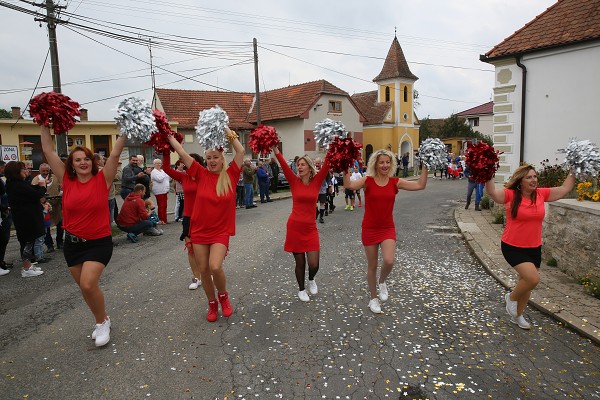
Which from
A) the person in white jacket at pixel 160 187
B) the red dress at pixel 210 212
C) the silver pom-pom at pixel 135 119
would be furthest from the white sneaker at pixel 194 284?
the person in white jacket at pixel 160 187

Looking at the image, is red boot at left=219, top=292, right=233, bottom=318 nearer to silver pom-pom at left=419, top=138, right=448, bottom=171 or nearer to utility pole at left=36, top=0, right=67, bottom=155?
silver pom-pom at left=419, top=138, right=448, bottom=171

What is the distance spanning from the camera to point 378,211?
4809 mm

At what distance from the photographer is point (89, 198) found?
402 cm

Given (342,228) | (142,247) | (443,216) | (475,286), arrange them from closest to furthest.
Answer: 1. (475,286)
2. (142,247)
3. (342,228)
4. (443,216)

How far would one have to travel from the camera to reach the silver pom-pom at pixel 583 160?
4.38m

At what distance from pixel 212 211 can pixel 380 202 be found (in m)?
1.88

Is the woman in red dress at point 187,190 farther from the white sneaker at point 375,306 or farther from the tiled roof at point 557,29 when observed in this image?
the tiled roof at point 557,29

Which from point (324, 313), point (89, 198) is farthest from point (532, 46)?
point (89, 198)

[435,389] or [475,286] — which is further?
[475,286]

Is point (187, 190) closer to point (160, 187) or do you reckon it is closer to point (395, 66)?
point (160, 187)

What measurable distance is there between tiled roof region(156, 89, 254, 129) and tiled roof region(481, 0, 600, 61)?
22.5 meters

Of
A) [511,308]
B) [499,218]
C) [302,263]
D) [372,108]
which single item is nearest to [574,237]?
[511,308]

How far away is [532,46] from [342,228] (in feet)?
21.9

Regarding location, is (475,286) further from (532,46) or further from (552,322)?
(532,46)
